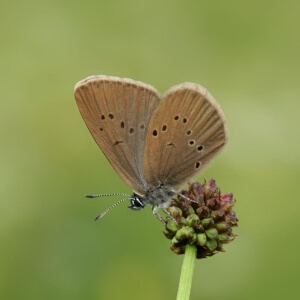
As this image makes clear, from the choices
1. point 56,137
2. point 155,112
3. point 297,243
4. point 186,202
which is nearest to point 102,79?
point 155,112

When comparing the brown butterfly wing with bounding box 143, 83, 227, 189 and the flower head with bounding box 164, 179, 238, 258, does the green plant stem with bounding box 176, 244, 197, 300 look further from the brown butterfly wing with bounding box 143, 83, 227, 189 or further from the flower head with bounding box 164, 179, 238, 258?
the brown butterfly wing with bounding box 143, 83, 227, 189

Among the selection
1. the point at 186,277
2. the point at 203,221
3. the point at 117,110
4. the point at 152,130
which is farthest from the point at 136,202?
the point at 186,277

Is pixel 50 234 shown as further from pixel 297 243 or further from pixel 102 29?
pixel 102 29

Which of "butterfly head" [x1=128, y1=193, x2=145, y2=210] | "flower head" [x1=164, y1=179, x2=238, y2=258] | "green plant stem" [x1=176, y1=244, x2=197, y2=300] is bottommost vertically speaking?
"green plant stem" [x1=176, y1=244, x2=197, y2=300]

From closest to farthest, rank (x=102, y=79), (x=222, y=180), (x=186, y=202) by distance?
1. (x=186, y=202)
2. (x=102, y=79)
3. (x=222, y=180)

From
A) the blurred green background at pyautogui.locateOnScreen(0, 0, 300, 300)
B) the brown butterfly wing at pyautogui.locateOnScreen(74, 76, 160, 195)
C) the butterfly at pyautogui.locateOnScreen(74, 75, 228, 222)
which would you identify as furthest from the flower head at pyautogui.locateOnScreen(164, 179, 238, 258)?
the blurred green background at pyautogui.locateOnScreen(0, 0, 300, 300)

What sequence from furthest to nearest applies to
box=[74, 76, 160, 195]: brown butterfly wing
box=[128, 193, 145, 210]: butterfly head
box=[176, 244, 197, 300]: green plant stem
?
box=[128, 193, 145, 210]: butterfly head < box=[74, 76, 160, 195]: brown butterfly wing < box=[176, 244, 197, 300]: green plant stem

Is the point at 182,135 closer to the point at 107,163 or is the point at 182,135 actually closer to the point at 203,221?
the point at 203,221
